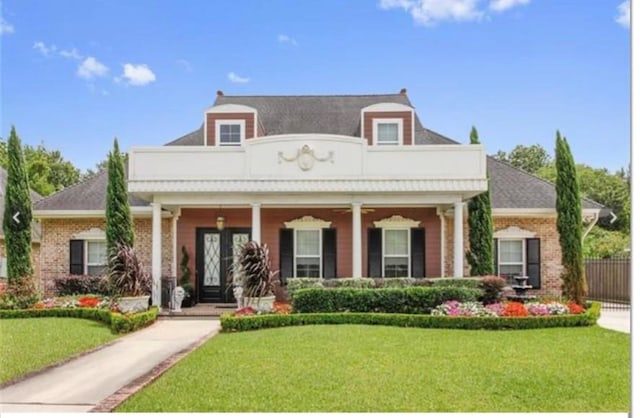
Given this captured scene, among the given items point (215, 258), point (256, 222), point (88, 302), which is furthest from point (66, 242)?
point (256, 222)

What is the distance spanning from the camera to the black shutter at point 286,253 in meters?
13.1

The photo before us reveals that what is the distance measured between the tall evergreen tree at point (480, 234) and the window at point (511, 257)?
105 cm

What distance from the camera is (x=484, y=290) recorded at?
10.9 m

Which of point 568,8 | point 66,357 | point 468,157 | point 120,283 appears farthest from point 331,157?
point 66,357

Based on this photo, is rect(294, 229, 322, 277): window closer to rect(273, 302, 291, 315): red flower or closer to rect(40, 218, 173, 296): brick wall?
rect(273, 302, 291, 315): red flower

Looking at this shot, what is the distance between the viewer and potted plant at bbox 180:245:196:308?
12481 millimetres

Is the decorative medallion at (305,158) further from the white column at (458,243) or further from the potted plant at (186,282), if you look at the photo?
the potted plant at (186,282)

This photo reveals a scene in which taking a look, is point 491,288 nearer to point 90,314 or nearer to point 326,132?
point 326,132

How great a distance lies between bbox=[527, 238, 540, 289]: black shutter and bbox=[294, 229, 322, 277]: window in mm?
4804

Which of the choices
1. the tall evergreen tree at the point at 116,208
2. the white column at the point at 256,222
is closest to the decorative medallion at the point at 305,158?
the white column at the point at 256,222

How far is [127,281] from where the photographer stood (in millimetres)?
10203

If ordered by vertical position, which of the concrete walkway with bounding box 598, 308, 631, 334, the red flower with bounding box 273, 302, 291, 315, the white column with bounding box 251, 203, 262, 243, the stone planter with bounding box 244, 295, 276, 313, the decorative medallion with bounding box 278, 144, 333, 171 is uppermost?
the decorative medallion with bounding box 278, 144, 333, 171

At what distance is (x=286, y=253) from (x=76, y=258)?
192 inches

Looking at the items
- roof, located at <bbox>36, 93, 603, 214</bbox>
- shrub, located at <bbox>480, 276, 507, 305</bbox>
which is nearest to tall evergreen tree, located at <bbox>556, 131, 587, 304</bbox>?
roof, located at <bbox>36, 93, 603, 214</bbox>
